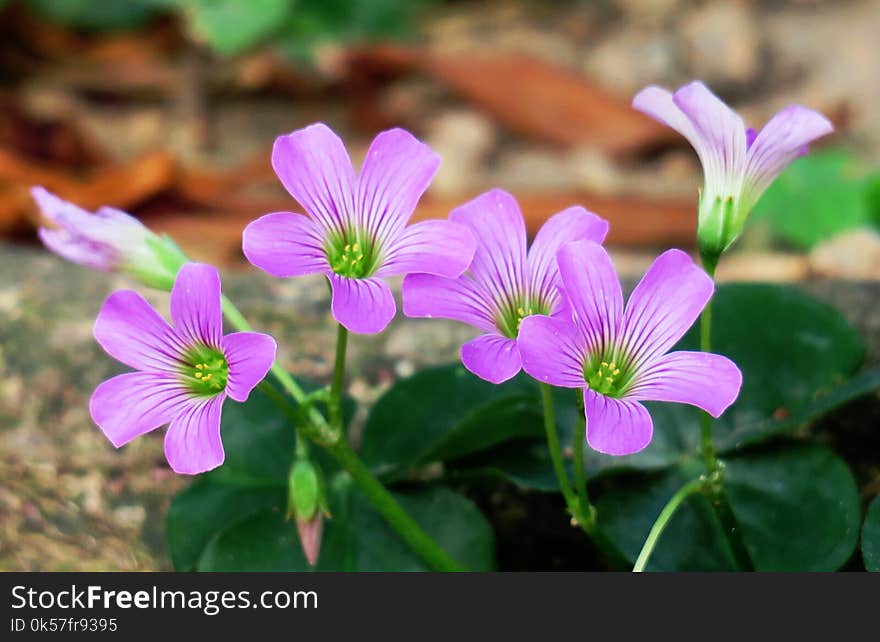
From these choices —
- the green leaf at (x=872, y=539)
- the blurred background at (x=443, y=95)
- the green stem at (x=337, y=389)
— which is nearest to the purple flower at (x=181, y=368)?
the green stem at (x=337, y=389)

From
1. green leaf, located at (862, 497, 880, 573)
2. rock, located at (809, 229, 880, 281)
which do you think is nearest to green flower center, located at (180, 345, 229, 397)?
green leaf, located at (862, 497, 880, 573)

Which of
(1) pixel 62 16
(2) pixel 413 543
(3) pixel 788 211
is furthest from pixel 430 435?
(1) pixel 62 16

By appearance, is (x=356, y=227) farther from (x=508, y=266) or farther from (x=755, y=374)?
(x=755, y=374)

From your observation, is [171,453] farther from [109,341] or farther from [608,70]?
[608,70]

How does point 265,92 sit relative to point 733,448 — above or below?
above

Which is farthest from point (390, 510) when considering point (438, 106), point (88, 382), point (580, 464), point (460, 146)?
point (438, 106)

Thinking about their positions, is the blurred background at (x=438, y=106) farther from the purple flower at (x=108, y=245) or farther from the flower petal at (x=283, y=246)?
the flower petal at (x=283, y=246)

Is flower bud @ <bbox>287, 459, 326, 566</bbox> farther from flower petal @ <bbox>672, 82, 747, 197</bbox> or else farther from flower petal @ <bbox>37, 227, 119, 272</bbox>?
flower petal @ <bbox>672, 82, 747, 197</bbox>
